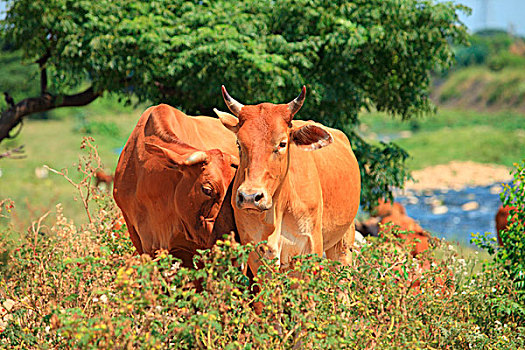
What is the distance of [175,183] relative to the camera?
5219mm

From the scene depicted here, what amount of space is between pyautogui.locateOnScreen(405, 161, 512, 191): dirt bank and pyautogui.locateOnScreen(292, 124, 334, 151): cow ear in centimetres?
1957

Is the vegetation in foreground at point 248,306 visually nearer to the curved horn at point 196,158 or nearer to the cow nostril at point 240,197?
the cow nostril at point 240,197

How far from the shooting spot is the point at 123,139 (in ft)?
102

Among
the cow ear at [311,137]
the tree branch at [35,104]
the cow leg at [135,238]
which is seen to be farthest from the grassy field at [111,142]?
the cow ear at [311,137]

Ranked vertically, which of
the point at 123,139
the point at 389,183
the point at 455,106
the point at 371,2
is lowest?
the point at 455,106

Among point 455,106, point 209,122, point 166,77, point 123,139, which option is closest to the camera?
point 209,122

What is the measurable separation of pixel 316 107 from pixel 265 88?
3.76ft

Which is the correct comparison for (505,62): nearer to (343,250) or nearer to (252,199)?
(343,250)

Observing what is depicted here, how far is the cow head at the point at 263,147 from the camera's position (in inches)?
166

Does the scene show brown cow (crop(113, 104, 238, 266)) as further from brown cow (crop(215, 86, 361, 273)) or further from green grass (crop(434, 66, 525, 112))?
green grass (crop(434, 66, 525, 112))

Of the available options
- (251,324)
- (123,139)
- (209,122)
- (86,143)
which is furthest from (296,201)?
(123,139)

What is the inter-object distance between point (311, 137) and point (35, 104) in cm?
674

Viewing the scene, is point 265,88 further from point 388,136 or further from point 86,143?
point 388,136

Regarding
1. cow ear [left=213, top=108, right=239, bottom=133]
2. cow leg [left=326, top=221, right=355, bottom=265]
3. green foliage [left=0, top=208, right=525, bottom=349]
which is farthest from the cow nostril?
cow leg [left=326, top=221, right=355, bottom=265]
